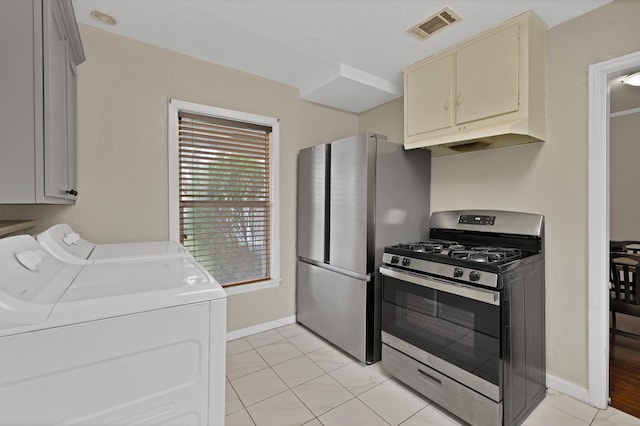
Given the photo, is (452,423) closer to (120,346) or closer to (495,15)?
(120,346)

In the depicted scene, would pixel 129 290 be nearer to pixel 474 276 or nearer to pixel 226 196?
pixel 474 276

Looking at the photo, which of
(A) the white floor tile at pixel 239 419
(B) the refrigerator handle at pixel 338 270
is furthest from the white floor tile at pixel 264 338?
(A) the white floor tile at pixel 239 419

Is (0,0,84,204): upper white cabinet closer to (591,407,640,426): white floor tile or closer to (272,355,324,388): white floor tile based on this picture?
(272,355,324,388): white floor tile

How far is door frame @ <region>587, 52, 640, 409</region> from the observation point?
1832 mm

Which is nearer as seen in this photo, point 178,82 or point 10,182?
point 10,182

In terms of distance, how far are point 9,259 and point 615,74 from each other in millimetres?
3092

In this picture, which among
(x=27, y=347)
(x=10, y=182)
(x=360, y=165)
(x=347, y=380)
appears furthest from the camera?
(x=360, y=165)

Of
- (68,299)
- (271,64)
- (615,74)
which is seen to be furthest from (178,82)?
(615,74)

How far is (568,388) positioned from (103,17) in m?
4.00

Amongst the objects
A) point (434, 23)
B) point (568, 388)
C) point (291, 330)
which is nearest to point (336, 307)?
point (291, 330)

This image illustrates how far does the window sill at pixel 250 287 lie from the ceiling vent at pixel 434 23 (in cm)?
248

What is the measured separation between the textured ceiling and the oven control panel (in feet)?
4.31

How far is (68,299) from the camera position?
93 centimetres

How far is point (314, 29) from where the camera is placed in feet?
6.97
